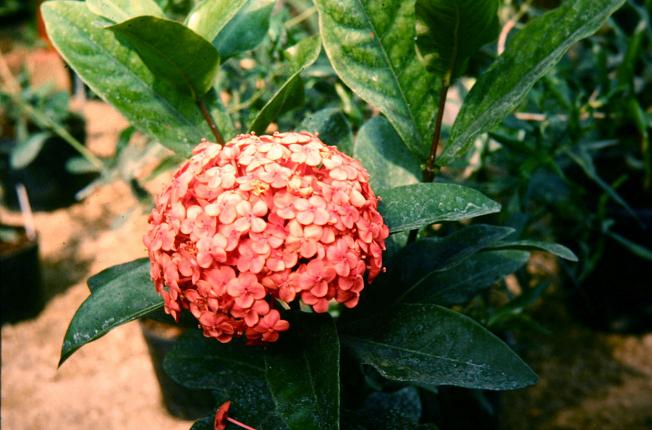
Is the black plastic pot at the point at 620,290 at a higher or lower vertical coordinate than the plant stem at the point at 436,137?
lower

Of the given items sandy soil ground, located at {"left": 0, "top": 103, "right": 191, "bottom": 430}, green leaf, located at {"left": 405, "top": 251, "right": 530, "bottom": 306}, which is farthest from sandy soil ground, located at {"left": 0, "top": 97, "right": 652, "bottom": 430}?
green leaf, located at {"left": 405, "top": 251, "right": 530, "bottom": 306}

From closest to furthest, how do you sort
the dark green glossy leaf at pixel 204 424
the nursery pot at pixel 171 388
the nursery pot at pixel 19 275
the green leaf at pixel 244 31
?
the dark green glossy leaf at pixel 204 424
the green leaf at pixel 244 31
the nursery pot at pixel 171 388
the nursery pot at pixel 19 275

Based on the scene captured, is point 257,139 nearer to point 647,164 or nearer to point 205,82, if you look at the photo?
point 205,82

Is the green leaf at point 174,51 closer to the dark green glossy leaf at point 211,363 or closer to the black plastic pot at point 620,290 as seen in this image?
the dark green glossy leaf at point 211,363

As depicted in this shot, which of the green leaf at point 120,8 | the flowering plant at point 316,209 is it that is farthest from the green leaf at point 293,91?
the green leaf at point 120,8

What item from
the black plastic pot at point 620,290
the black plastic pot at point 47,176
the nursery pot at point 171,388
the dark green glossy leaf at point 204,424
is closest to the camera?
the dark green glossy leaf at point 204,424

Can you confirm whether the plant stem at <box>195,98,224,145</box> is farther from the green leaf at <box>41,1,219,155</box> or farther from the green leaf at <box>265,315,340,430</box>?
the green leaf at <box>265,315,340,430</box>

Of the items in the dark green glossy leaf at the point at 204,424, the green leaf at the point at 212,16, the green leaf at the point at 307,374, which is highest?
the green leaf at the point at 212,16

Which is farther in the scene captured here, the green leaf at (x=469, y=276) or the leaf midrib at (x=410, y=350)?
the green leaf at (x=469, y=276)
